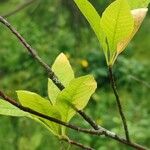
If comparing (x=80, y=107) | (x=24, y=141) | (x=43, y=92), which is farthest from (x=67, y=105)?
(x=43, y=92)

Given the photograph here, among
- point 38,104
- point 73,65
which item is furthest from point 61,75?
point 73,65

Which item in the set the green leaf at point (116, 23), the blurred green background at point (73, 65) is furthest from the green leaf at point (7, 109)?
the blurred green background at point (73, 65)

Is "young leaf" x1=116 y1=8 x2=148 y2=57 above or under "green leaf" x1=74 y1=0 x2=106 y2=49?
under

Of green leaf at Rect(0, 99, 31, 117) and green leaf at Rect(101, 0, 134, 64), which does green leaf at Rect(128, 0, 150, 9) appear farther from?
green leaf at Rect(0, 99, 31, 117)

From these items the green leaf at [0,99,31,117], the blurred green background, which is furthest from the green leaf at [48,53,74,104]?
the blurred green background

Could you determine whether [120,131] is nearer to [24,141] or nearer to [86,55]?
[24,141]
